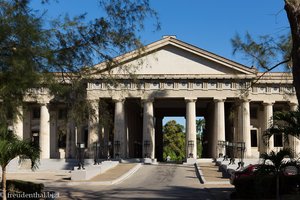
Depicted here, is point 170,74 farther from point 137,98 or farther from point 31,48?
point 31,48

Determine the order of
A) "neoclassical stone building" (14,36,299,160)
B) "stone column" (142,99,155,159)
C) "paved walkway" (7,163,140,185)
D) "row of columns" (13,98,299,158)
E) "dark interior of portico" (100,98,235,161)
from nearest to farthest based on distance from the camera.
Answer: "paved walkway" (7,163,140,185), "row of columns" (13,98,299,158), "neoclassical stone building" (14,36,299,160), "stone column" (142,99,155,159), "dark interior of portico" (100,98,235,161)

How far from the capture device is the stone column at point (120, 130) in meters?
57.6

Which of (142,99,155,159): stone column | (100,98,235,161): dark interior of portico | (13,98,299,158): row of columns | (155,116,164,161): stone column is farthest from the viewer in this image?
(155,116,164,161): stone column

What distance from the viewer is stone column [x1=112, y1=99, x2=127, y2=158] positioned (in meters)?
57.6

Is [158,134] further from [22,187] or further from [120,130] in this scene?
[22,187]

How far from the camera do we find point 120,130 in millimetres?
58562

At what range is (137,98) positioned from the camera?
198ft

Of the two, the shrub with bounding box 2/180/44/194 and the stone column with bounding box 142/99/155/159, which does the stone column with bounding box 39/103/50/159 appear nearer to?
the stone column with bounding box 142/99/155/159

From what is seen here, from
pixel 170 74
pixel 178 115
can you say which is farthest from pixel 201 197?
pixel 178 115

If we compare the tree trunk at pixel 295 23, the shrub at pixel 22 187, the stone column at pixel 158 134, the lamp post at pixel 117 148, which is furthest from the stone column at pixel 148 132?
the tree trunk at pixel 295 23

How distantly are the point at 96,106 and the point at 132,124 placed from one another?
54226 millimetres

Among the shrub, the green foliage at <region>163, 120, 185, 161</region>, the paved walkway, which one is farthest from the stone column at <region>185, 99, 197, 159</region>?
the green foliage at <region>163, 120, 185, 161</region>

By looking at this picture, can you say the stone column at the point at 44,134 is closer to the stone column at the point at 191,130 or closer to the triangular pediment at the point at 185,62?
the triangular pediment at the point at 185,62

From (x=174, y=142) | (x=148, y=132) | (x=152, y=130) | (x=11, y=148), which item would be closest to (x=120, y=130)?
(x=148, y=132)
